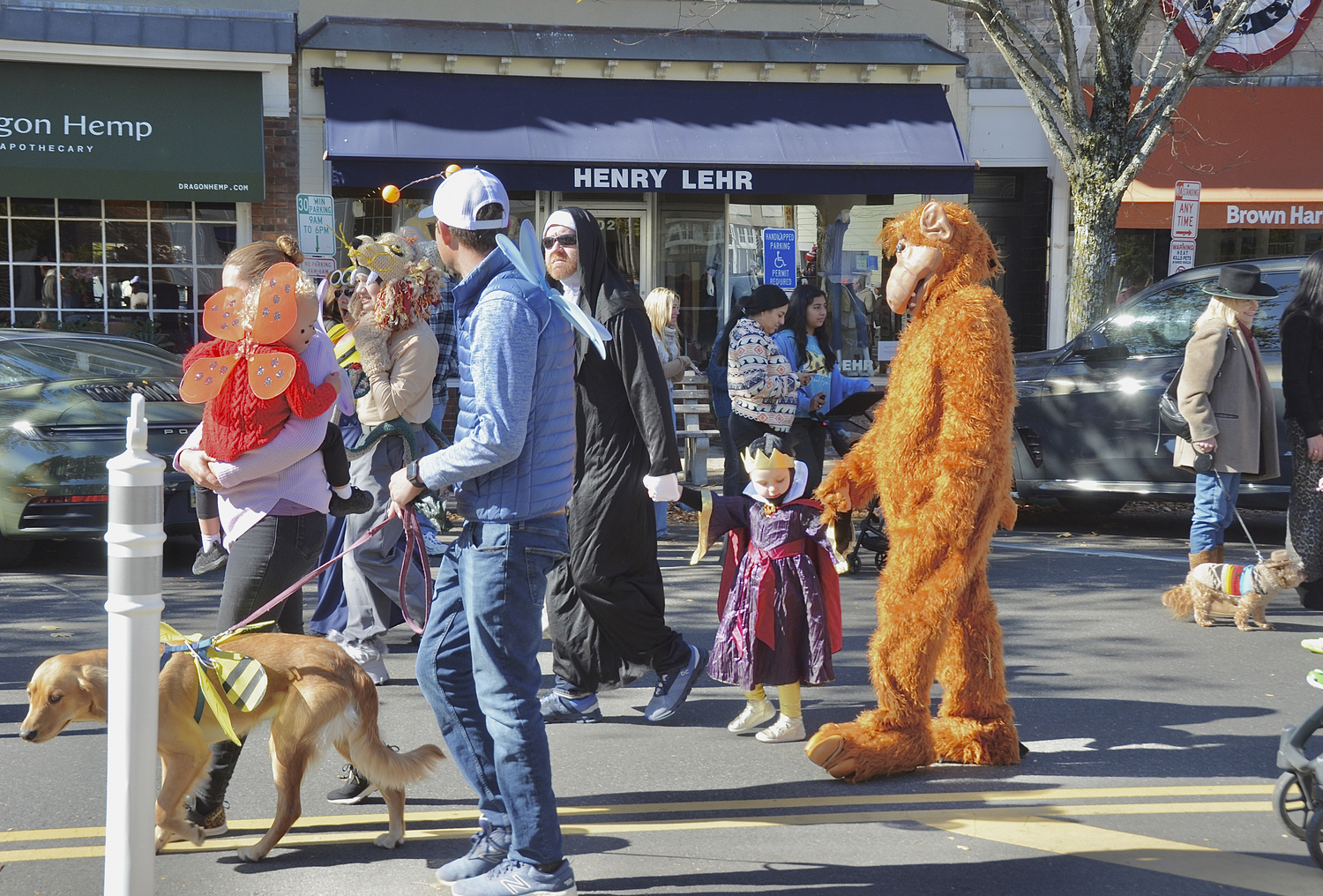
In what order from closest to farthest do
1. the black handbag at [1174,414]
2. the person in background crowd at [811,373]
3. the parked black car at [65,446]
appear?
the black handbag at [1174,414] < the parked black car at [65,446] < the person in background crowd at [811,373]

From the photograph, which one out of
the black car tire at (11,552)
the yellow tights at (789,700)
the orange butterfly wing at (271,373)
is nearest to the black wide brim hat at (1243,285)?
the yellow tights at (789,700)

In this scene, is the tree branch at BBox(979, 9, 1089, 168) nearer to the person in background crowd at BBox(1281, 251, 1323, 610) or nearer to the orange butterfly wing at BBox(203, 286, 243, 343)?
the person in background crowd at BBox(1281, 251, 1323, 610)

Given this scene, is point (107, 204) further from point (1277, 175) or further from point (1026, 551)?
point (1277, 175)

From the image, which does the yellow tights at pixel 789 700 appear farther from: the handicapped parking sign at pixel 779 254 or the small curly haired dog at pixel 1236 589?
the handicapped parking sign at pixel 779 254

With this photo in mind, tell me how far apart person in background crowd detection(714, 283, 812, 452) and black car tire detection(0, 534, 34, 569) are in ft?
14.9

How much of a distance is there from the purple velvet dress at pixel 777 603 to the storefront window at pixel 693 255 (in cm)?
1006

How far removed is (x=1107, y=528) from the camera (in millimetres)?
10141

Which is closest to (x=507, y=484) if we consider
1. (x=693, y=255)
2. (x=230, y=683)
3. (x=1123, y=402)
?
(x=230, y=683)

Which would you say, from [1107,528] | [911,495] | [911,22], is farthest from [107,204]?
[911,495]

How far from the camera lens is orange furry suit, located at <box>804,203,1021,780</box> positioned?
13.9ft

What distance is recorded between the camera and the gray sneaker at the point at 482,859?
348 cm

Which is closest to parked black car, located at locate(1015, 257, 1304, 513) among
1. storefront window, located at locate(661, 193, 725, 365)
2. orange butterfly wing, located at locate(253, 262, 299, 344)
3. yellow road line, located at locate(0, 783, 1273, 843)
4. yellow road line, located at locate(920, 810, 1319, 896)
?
yellow road line, located at locate(0, 783, 1273, 843)

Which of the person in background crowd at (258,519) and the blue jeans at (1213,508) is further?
the blue jeans at (1213,508)

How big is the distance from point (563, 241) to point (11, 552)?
5142mm
